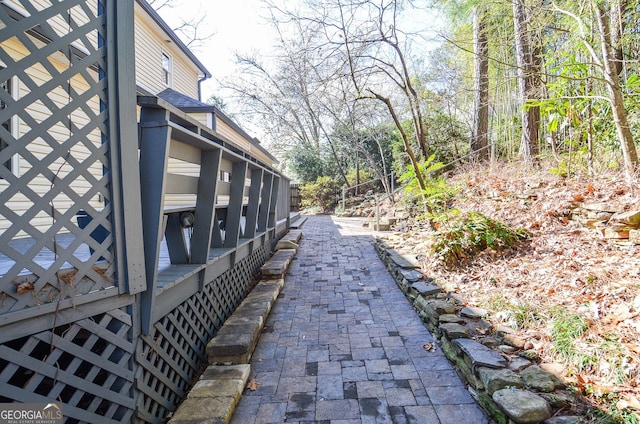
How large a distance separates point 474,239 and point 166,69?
885 centimetres

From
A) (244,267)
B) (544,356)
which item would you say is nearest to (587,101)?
(544,356)

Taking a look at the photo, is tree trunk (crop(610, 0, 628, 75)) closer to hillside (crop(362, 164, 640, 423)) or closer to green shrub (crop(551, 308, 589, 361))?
hillside (crop(362, 164, 640, 423))

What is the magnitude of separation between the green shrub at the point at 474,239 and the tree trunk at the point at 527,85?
2.69 meters

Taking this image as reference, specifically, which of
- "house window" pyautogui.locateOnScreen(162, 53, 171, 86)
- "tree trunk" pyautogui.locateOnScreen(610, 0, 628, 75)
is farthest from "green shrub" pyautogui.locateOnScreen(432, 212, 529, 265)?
"house window" pyautogui.locateOnScreen(162, 53, 171, 86)

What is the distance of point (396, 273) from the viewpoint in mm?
4488

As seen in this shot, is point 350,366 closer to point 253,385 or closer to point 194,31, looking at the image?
point 253,385

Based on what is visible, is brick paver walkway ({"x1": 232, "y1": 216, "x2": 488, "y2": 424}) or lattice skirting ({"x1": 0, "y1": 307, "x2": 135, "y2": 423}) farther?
brick paver walkway ({"x1": 232, "y1": 216, "x2": 488, "y2": 424})

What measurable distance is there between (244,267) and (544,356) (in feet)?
9.80

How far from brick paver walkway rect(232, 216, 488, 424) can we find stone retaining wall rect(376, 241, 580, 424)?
0.38 feet

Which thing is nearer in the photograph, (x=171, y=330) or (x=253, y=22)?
(x=171, y=330)

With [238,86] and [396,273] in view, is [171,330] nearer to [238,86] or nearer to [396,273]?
[396,273]

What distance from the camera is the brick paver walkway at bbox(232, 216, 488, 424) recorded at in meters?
1.95

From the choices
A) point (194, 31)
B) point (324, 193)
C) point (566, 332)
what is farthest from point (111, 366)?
Result: point (194, 31)

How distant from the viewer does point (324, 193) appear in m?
15.1
